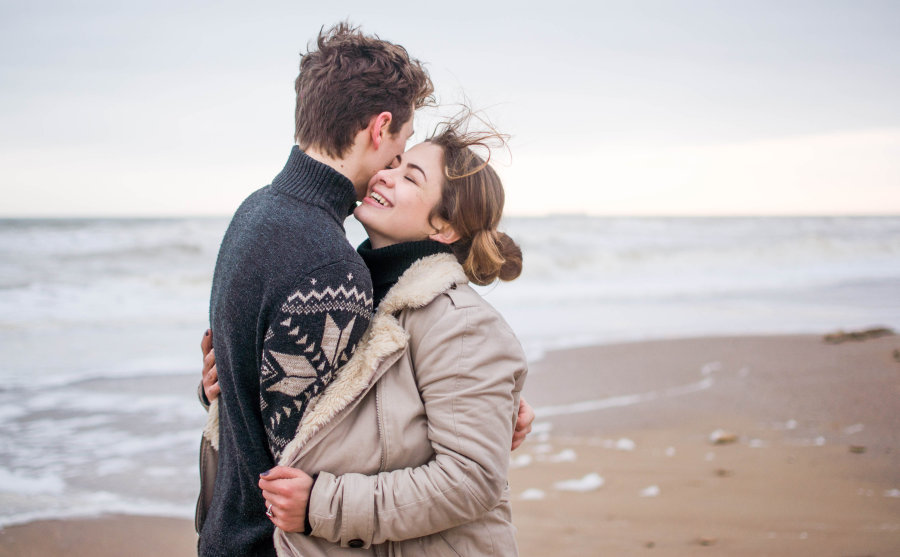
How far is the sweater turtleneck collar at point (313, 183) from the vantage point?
5.63 ft

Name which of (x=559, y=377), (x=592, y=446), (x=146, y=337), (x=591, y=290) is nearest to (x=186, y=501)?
(x=592, y=446)

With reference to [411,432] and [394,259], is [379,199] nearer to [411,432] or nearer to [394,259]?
[394,259]

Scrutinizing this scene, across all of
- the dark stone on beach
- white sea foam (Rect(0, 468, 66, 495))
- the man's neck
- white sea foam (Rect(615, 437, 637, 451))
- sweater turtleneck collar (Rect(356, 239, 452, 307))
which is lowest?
white sea foam (Rect(0, 468, 66, 495))

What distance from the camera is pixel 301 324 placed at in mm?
1541

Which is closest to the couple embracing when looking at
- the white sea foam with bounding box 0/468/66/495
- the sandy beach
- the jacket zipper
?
the jacket zipper

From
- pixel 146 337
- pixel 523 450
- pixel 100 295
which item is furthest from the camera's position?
pixel 100 295

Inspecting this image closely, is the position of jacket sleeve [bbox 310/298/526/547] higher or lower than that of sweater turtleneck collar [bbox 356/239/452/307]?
lower

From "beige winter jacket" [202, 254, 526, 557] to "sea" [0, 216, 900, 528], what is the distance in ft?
2.79

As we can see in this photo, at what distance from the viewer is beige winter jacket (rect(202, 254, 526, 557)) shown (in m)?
1.58

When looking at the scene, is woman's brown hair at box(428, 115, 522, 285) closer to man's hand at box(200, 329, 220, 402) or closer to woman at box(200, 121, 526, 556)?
woman at box(200, 121, 526, 556)

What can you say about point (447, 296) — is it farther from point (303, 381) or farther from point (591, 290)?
point (591, 290)

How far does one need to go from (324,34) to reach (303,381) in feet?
3.13

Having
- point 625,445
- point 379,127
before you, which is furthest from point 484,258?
point 625,445

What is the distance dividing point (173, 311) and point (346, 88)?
1048cm
